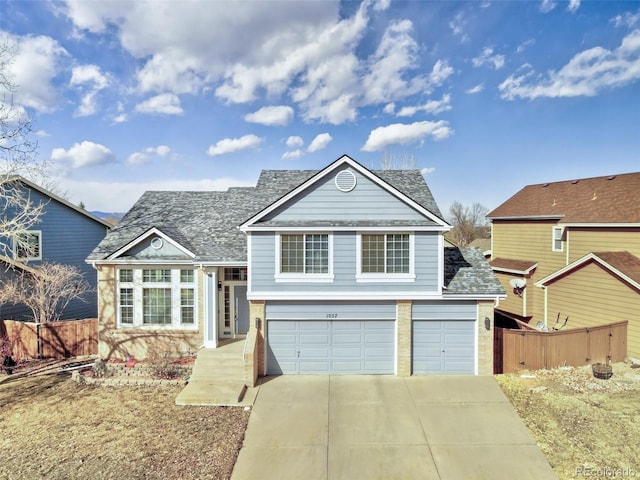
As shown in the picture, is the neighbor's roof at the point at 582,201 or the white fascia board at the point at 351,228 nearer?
the white fascia board at the point at 351,228

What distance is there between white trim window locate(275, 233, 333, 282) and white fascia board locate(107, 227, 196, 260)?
12.8 feet

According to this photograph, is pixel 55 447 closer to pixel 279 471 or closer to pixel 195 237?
pixel 279 471

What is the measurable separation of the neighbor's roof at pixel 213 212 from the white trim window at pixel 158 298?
124cm

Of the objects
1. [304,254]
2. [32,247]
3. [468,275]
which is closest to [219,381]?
[304,254]

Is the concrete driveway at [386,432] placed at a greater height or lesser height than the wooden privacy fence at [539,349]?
lesser

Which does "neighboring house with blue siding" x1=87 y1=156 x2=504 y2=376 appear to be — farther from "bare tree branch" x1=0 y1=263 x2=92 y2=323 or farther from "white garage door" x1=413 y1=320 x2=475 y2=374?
"bare tree branch" x1=0 y1=263 x2=92 y2=323

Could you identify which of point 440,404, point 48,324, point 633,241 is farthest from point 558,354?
point 48,324

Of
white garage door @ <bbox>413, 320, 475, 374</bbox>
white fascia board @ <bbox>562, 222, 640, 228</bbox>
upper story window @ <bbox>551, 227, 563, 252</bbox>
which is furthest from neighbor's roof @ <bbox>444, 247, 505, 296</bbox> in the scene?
upper story window @ <bbox>551, 227, 563, 252</bbox>

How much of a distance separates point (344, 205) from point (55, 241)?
1770 cm

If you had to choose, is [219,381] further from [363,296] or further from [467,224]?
[467,224]

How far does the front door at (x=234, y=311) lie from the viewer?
1512 cm

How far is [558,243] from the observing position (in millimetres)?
21875

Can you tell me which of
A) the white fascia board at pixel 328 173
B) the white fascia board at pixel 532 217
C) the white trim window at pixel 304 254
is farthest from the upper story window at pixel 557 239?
the white trim window at pixel 304 254

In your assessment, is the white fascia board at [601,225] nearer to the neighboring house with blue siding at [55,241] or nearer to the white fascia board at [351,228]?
the white fascia board at [351,228]
